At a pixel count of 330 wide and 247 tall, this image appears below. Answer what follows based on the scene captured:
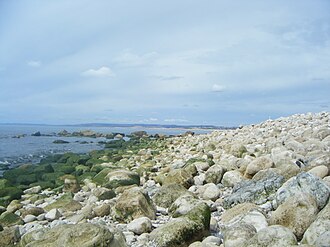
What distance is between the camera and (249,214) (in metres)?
5.78

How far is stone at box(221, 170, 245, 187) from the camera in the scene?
862cm

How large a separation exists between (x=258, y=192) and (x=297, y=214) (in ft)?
5.85

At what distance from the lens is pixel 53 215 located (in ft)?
25.6

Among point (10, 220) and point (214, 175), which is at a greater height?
point (214, 175)

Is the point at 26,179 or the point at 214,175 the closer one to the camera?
the point at 214,175

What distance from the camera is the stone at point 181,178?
9156mm

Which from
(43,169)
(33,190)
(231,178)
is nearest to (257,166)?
(231,178)

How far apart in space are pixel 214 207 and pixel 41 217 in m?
3.59

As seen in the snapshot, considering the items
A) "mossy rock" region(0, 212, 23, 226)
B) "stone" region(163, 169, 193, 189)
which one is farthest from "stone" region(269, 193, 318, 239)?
"mossy rock" region(0, 212, 23, 226)

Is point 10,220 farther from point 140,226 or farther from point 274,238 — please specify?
point 274,238

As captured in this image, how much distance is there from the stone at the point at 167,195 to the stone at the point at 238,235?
8.77 feet

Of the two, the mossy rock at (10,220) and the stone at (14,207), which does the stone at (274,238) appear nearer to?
the mossy rock at (10,220)

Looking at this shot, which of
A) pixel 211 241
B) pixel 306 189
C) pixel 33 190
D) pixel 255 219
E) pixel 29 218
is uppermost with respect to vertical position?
pixel 306 189

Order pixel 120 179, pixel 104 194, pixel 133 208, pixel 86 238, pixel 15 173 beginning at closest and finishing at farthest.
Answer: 1. pixel 86 238
2. pixel 133 208
3. pixel 104 194
4. pixel 120 179
5. pixel 15 173
